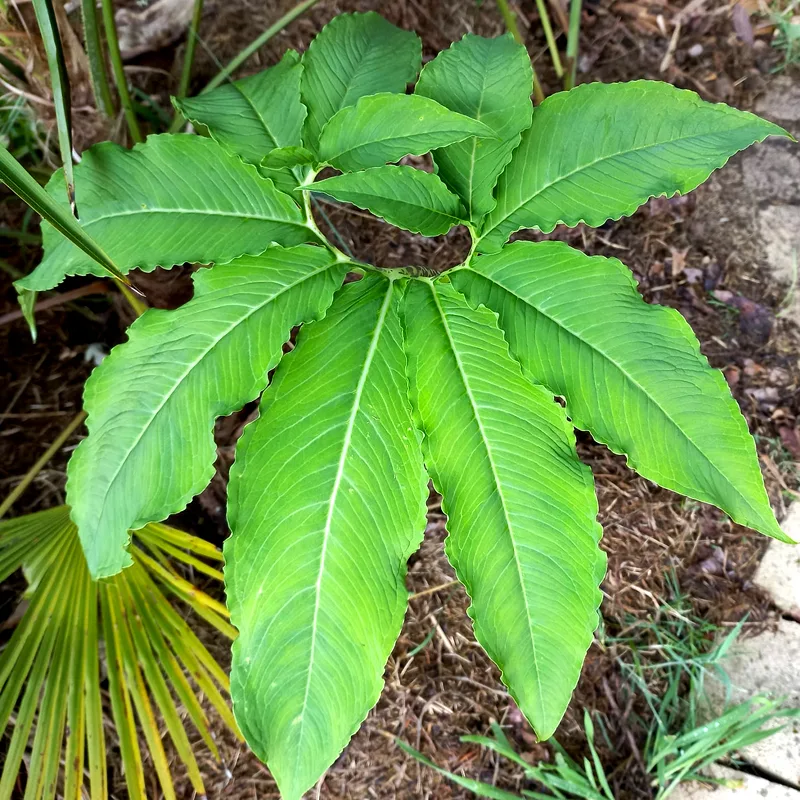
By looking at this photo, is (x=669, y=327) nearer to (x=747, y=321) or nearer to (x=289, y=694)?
(x=289, y=694)

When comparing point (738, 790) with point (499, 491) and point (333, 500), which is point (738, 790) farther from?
point (333, 500)

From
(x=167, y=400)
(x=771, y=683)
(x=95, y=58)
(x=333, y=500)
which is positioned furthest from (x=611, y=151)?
(x=771, y=683)

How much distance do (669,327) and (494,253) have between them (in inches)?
12.6

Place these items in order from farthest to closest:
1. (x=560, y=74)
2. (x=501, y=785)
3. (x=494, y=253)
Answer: (x=560, y=74), (x=501, y=785), (x=494, y=253)

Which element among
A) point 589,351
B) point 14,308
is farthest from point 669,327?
point 14,308

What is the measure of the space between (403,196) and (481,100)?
25cm

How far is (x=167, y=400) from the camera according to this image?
3.31 feet

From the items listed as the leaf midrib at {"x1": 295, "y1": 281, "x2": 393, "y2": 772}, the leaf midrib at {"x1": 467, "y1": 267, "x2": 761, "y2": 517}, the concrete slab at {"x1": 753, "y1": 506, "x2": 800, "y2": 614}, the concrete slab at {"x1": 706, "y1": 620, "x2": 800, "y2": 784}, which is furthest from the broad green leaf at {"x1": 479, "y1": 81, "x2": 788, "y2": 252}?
the concrete slab at {"x1": 706, "y1": 620, "x2": 800, "y2": 784}

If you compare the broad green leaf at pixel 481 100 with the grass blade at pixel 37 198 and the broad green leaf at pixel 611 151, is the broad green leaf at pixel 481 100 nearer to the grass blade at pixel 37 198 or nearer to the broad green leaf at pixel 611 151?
the broad green leaf at pixel 611 151

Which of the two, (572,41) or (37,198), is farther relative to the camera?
(572,41)

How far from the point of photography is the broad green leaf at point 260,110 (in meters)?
1.14

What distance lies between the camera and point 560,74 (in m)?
1.75

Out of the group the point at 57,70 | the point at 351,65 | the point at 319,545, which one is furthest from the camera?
the point at 351,65

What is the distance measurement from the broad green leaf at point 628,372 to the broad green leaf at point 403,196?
0.14 m
